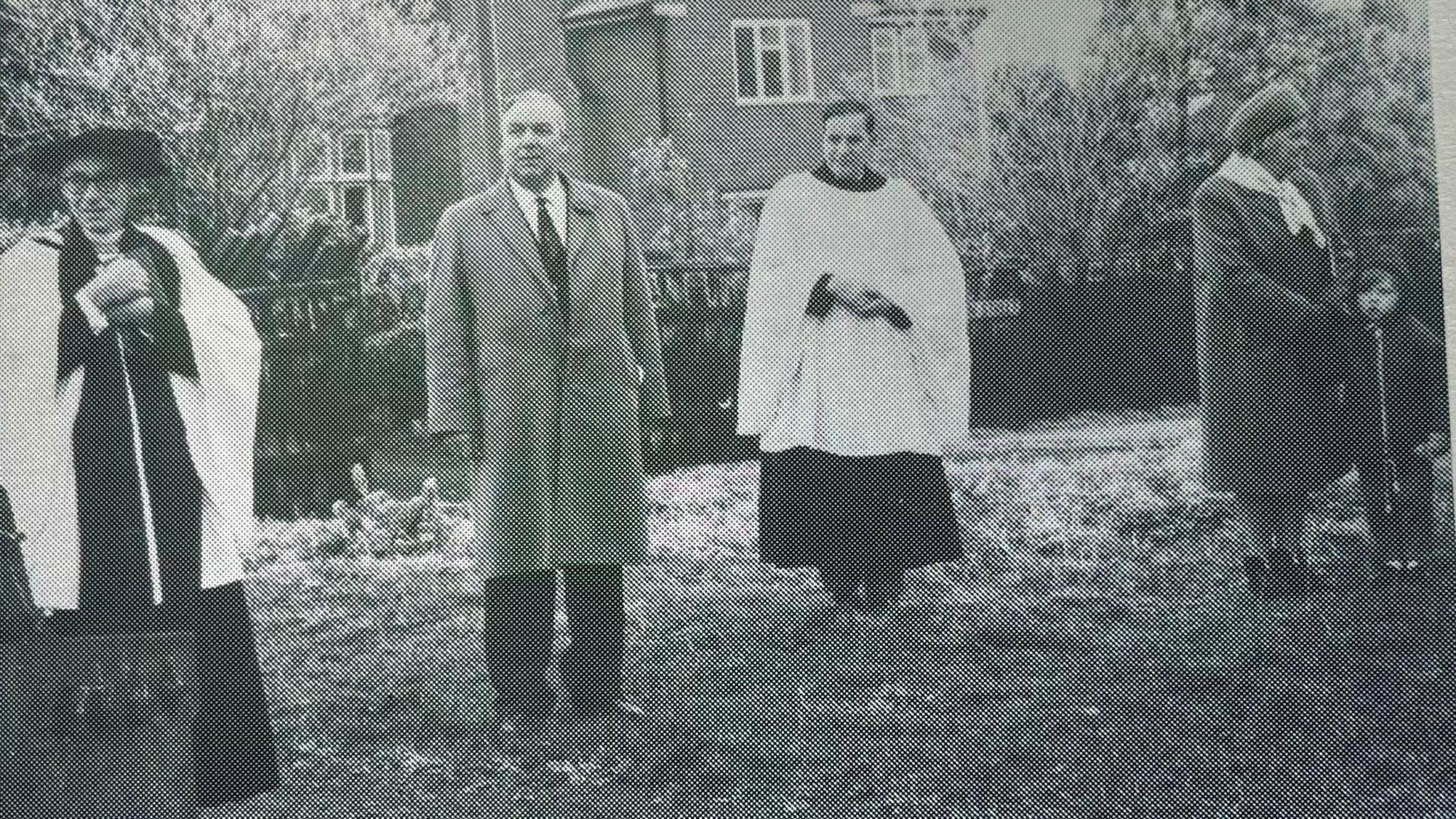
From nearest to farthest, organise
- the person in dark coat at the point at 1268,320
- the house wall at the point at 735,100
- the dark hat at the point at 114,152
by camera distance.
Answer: the dark hat at the point at 114,152, the house wall at the point at 735,100, the person in dark coat at the point at 1268,320

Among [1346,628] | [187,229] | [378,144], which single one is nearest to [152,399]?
[187,229]

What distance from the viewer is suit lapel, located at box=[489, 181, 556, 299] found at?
132 inches

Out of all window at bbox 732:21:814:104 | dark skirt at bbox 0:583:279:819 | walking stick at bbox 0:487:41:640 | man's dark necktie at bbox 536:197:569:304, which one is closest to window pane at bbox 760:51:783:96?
window at bbox 732:21:814:104

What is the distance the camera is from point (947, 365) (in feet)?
11.5

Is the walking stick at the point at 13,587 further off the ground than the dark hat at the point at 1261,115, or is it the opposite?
the dark hat at the point at 1261,115

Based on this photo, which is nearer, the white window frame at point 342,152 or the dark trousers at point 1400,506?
the white window frame at point 342,152

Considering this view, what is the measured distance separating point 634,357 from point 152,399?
0.94 m

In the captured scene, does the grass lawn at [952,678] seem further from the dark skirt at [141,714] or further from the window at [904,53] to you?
the window at [904,53]

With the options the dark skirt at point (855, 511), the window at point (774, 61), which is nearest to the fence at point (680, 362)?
the dark skirt at point (855, 511)

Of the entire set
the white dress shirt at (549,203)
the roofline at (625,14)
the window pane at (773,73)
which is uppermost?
the roofline at (625,14)

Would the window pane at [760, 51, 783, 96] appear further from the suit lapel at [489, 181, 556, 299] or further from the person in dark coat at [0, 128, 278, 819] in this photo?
the person in dark coat at [0, 128, 278, 819]

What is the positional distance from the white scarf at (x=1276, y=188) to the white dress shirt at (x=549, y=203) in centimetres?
136

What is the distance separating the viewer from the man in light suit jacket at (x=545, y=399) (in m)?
3.36

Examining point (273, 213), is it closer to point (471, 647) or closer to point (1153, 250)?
point (471, 647)
